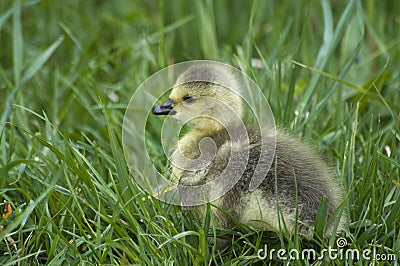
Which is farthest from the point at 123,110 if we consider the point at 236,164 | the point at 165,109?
the point at 236,164

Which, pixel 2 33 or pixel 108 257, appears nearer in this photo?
pixel 108 257

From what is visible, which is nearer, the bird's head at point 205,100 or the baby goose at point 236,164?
the baby goose at point 236,164

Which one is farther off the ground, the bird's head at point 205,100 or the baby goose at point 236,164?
the bird's head at point 205,100

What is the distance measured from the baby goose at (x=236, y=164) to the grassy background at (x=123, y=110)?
A: 0.09 metres

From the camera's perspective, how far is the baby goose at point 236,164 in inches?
87.4

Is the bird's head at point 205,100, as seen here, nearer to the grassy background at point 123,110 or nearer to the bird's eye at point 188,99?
the bird's eye at point 188,99

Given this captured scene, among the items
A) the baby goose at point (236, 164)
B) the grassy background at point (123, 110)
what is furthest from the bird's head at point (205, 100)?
the grassy background at point (123, 110)

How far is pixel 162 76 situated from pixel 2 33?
1.27 meters

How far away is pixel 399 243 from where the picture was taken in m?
2.15

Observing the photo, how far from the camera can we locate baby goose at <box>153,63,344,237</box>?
222 cm

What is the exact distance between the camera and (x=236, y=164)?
2.32 m

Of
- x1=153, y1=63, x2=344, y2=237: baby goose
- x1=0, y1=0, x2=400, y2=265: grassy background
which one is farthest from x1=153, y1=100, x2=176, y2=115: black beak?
x1=0, y1=0, x2=400, y2=265: grassy background

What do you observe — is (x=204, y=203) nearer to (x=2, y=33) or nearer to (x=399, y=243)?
(x=399, y=243)

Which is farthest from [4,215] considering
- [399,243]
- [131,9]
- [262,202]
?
[131,9]
